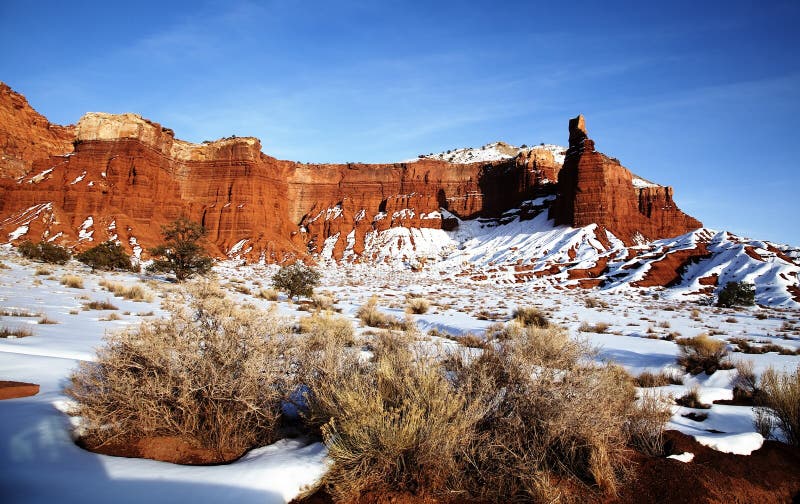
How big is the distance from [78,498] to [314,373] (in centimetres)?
217

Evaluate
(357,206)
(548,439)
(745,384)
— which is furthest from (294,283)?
(357,206)

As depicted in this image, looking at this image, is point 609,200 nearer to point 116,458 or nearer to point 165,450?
point 165,450

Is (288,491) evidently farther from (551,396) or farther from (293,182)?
(293,182)

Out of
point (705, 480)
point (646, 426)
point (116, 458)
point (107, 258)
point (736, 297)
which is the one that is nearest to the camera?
point (116, 458)

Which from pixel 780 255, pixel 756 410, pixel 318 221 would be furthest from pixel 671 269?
pixel 318 221

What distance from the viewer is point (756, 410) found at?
473 centimetres

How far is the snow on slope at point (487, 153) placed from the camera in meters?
89.6

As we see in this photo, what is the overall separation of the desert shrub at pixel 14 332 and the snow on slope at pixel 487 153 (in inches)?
3390

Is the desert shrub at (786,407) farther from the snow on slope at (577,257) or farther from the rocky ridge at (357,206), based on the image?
the rocky ridge at (357,206)

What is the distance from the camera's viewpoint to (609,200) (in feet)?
197

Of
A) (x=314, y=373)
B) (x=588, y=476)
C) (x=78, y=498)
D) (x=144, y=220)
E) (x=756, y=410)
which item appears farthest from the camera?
(x=144, y=220)

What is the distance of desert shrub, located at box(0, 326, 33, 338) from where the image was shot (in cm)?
600

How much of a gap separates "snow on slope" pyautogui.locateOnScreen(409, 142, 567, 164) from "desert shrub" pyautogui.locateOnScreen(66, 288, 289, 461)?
87.5 meters

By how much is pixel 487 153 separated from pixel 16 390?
98.3m
